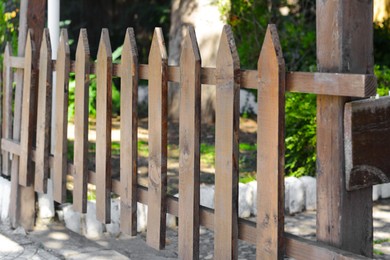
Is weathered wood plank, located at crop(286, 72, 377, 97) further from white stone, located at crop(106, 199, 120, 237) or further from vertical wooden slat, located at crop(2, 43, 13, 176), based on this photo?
vertical wooden slat, located at crop(2, 43, 13, 176)

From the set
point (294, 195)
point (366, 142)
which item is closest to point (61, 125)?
point (294, 195)

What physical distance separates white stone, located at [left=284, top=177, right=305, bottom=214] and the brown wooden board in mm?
2615

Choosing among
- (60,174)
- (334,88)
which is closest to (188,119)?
(334,88)

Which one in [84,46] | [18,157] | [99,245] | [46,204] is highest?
[84,46]

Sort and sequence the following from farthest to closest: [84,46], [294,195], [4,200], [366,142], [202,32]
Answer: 1. [202,32]
2. [294,195]
3. [4,200]
4. [84,46]
5. [366,142]

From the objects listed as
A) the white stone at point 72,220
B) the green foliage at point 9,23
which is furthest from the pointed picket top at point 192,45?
the green foliage at point 9,23

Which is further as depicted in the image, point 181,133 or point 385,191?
point 385,191

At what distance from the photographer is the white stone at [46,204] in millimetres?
5844

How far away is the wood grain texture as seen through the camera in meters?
3.36

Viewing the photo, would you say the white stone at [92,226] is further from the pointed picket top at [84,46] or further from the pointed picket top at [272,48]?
the pointed picket top at [272,48]

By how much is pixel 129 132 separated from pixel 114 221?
3.98 ft

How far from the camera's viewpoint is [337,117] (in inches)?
133

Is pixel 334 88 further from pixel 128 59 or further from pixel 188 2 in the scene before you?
pixel 188 2

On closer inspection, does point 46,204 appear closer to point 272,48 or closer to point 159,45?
point 159,45
